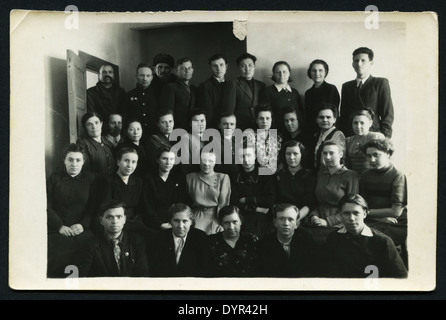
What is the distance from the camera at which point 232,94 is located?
2.20 m

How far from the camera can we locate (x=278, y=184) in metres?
2.19

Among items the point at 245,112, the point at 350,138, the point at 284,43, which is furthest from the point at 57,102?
the point at 350,138

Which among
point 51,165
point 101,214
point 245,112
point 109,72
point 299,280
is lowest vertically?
point 299,280

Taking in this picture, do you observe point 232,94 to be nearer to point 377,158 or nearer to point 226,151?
point 226,151

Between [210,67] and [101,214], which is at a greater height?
[210,67]

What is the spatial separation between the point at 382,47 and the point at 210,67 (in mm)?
641

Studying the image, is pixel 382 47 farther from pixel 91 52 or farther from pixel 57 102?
pixel 57 102

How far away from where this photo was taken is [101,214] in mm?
2188

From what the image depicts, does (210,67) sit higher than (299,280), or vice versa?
(210,67)

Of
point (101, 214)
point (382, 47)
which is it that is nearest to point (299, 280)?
point (101, 214)

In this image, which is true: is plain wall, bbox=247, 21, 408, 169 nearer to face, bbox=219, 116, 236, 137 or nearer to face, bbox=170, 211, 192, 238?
face, bbox=219, 116, 236, 137

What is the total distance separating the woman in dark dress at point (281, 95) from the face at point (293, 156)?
3.0 inches

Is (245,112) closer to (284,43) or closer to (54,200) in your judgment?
(284,43)

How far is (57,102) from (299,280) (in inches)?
43.8
